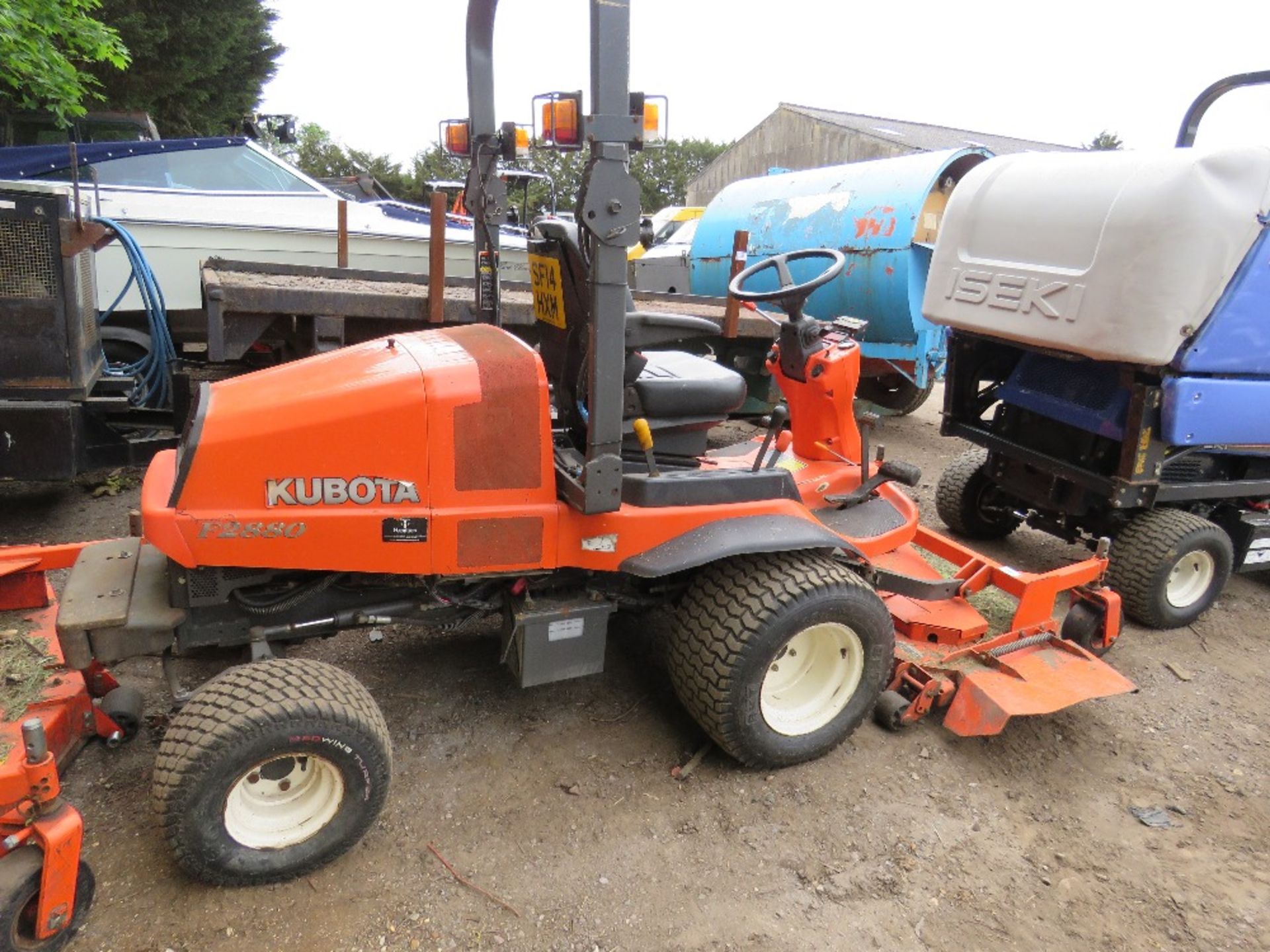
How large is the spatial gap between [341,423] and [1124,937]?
2.42 meters

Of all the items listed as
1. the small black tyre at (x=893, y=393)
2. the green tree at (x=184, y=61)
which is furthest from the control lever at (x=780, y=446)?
the green tree at (x=184, y=61)

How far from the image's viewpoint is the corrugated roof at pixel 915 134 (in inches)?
925

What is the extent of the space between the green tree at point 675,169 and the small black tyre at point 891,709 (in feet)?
95.3

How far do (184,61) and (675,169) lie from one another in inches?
1062

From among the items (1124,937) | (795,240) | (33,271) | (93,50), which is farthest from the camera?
(795,240)

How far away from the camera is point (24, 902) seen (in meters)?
1.88

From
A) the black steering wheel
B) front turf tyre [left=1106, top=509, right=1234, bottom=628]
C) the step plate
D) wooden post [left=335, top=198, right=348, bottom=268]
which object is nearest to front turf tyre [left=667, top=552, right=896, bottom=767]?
the black steering wheel

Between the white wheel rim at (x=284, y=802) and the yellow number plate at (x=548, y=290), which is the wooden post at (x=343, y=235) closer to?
the yellow number plate at (x=548, y=290)

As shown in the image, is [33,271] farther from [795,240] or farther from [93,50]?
[795,240]

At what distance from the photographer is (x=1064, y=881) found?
247 cm

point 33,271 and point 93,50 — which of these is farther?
point 93,50

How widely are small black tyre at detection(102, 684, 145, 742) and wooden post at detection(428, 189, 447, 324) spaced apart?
8.01 feet

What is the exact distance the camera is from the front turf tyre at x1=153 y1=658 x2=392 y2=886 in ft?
6.79

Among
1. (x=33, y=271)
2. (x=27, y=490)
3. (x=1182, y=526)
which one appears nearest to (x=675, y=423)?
(x=1182, y=526)
